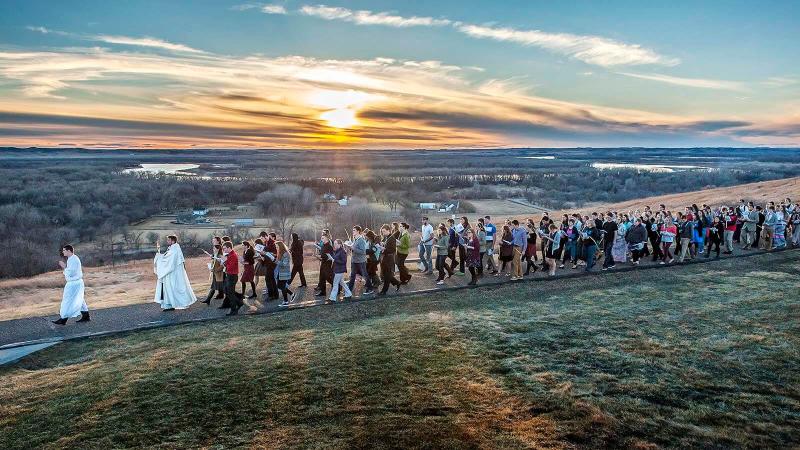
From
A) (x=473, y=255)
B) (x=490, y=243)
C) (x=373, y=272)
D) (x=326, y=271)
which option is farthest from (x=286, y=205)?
(x=473, y=255)

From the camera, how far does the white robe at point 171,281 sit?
13750 mm

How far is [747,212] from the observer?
21.7 metres

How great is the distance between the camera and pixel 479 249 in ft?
52.3

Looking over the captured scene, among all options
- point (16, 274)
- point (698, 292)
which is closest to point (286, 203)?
point (16, 274)

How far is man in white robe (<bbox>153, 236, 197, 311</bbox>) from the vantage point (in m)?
13.8

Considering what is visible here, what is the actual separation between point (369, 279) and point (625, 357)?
744cm

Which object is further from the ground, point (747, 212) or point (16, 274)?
point (747, 212)

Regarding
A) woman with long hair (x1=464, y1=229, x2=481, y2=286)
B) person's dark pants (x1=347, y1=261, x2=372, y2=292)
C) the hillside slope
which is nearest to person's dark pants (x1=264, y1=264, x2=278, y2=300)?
person's dark pants (x1=347, y1=261, x2=372, y2=292)

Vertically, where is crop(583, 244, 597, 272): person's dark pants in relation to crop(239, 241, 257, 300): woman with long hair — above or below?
below

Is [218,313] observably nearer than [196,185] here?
Yes

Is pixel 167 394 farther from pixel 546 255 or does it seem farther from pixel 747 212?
pixel 747 212

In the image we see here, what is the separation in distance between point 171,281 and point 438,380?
Result: 837 centimetres

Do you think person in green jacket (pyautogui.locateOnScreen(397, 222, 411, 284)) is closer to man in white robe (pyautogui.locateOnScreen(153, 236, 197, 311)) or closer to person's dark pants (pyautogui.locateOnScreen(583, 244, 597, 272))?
man in white robe (pyautogui.locateOnScreen(153, 236, 197, 311))

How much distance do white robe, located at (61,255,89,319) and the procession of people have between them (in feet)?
0.07
